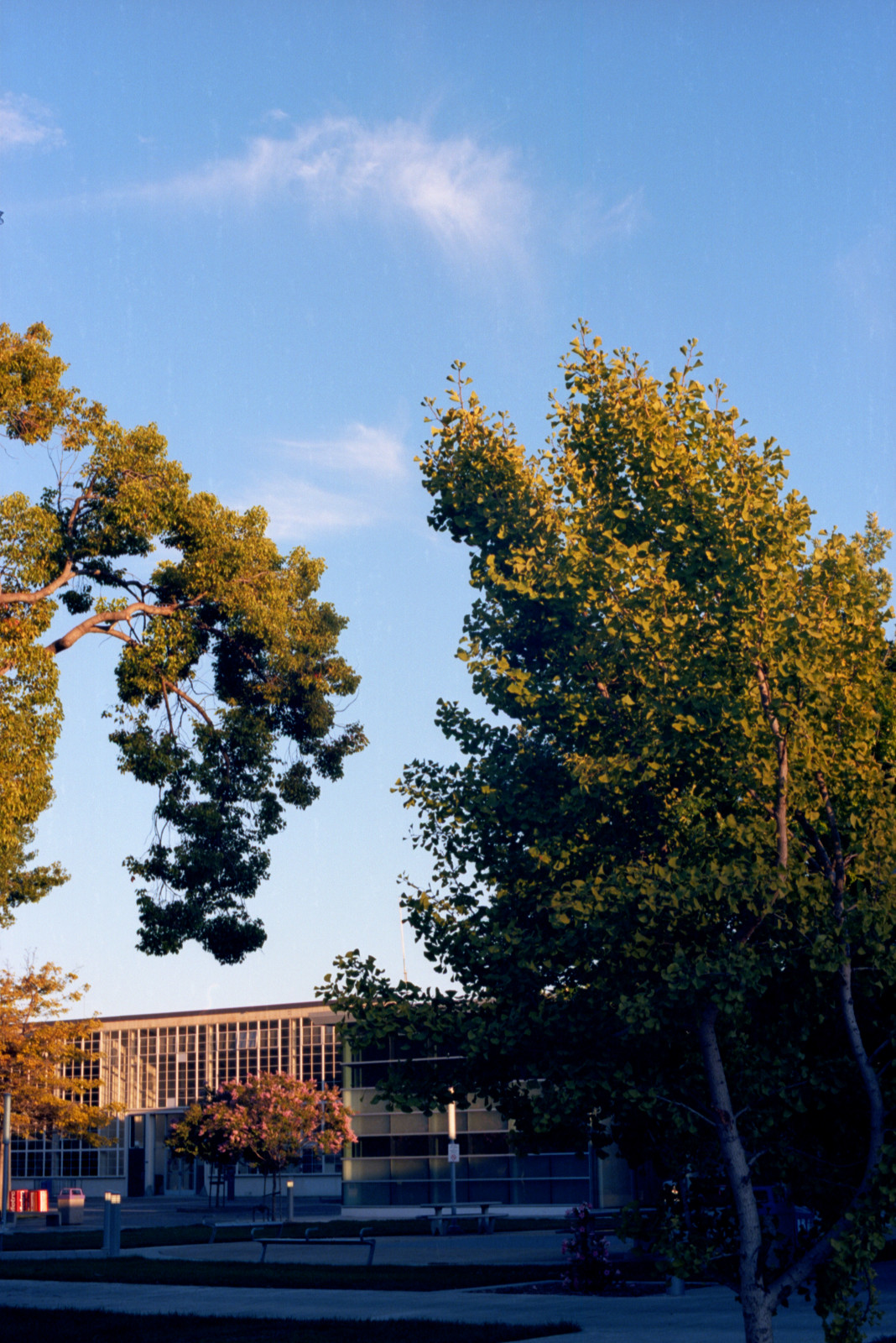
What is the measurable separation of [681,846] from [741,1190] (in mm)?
2302

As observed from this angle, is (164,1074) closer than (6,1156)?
No

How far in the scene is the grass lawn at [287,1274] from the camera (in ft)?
72.0

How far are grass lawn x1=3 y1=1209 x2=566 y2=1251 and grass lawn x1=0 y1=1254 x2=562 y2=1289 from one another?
6.61 meters

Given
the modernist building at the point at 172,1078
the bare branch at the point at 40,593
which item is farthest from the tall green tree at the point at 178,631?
the modernist building at the point at 172,1078

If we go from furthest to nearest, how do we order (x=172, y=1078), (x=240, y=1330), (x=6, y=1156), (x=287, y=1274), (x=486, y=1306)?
(x=172, y=1078) → (x=6, y=1156) → (x=287, y=1274) → (x=486, y=1306) → (x=240, y=1330)

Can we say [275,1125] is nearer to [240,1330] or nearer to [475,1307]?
[475,1307]

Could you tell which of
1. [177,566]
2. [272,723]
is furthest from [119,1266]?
[177,566]

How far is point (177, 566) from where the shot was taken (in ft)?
68.7

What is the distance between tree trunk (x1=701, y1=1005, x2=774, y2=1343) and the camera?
9.52m

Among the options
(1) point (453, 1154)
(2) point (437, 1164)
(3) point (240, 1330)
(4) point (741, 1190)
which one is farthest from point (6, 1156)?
(4) point (741, 1190)

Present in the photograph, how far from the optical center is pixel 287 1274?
24500 millimetres

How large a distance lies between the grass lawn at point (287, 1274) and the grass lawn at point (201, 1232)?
661 cm

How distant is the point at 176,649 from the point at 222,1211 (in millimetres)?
43002

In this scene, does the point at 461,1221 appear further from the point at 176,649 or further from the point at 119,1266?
the point at 176,649
